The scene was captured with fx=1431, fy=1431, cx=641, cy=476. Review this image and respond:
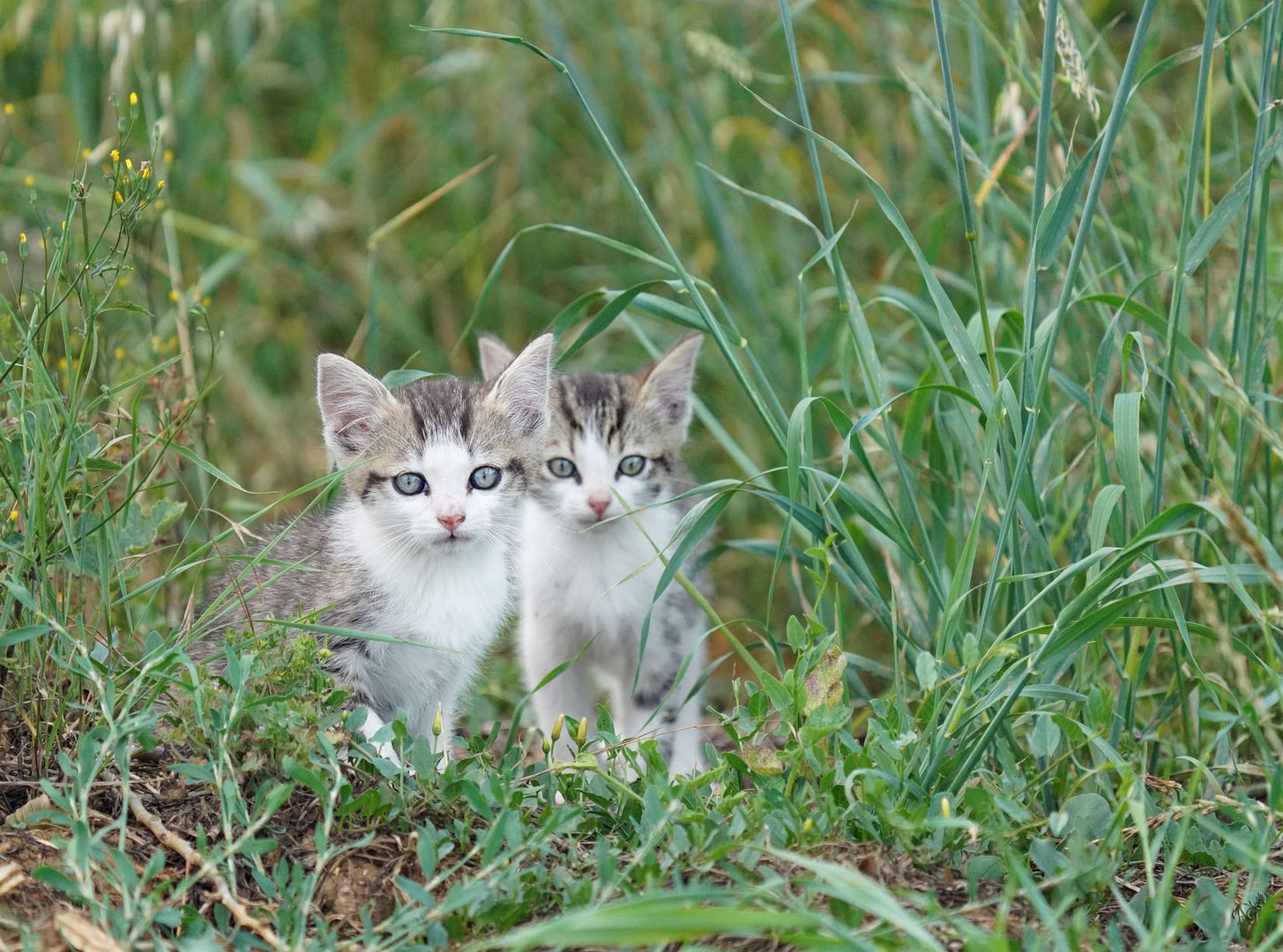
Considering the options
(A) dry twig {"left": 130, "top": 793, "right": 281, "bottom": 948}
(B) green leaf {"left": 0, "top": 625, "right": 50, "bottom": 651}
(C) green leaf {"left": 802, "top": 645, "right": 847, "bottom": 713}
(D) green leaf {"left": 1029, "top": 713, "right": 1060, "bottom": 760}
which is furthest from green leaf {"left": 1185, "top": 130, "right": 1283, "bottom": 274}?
(B) green leaf {"left": 0, "top": 625, "right": 50, "bottom": 651}

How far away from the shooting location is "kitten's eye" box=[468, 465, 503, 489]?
10.9ft

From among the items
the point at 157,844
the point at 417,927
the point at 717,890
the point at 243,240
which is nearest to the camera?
the point at 717,890

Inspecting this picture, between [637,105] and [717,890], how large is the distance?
451 cm

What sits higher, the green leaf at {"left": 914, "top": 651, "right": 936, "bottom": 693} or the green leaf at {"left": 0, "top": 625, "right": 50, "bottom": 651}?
the green leaf at {"left": 0, "top": 625, "right": 50, "bottom": 651}

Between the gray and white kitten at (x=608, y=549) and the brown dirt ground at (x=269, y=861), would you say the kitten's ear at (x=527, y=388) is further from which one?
the brown dirt ground at (x=269, y=861)

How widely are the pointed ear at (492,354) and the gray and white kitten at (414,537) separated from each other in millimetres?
507

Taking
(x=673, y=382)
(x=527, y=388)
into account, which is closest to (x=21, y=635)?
(x=527, y=388)

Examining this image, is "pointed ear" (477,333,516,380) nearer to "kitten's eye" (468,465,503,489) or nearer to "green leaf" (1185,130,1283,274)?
"kitten's eye" (468,465,503,489)

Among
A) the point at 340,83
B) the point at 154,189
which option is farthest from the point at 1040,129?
the point at 340,83

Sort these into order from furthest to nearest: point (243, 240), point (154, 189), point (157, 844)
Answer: point (243, 240)
point (154, 189)
point (157, 844)

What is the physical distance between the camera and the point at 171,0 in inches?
182

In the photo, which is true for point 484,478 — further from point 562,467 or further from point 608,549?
point 608,549

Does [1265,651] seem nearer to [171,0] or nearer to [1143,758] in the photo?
[1143,758]

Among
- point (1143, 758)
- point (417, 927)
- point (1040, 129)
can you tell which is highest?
point (1040, 129)
